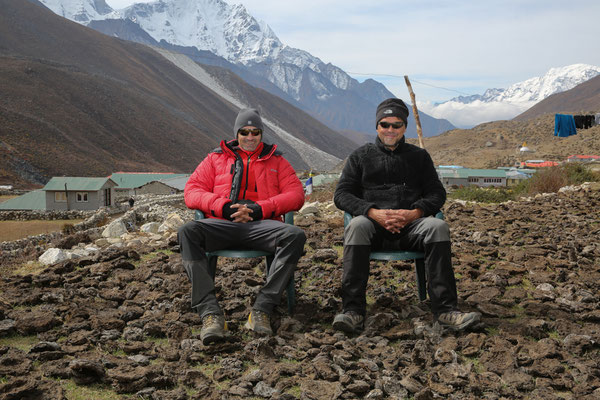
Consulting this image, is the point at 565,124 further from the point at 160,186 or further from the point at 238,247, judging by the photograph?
the point at 160,186

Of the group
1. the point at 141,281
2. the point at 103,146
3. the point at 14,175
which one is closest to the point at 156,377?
the point at 141,281

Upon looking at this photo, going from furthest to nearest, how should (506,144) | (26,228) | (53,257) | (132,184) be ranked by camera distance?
1. (506,144)
2. (132,184)
3. (26,228)
4. (53,257)

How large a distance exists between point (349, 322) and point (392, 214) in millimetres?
901

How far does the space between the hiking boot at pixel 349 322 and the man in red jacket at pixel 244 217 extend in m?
0.46

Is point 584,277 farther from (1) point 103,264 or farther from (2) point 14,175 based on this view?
(2) point 14,175

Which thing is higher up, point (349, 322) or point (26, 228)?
point (349, 322)

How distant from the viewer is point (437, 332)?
3.56 meters

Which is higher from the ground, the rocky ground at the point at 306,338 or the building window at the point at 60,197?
the building window at the point at 60,197

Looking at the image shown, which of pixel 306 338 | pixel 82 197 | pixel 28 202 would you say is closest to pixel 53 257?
pixel 306 338

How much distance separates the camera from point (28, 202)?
1559 inches

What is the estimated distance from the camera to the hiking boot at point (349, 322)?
362 cm

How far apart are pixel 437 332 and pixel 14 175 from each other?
66.0 meters

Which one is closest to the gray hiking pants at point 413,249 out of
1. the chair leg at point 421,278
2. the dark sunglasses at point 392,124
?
the chair leg at point 421,278

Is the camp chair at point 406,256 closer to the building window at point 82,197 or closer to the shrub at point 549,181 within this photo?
the shrub at point 549,181
